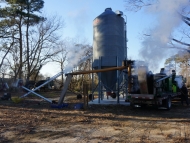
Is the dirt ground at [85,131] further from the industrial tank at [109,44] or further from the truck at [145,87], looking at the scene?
the industrial tank at [109,44]

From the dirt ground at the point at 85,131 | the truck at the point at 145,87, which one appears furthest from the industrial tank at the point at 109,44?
the dirt ground at the point at 85,131

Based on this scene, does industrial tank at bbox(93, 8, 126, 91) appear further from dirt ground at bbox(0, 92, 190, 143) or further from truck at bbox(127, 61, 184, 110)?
dirt ground at bbox(0, 92, 190, 143)

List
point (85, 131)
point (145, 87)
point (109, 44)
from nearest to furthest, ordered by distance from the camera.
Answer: point (85, 131) → point (145, 87) → point (109, 44)

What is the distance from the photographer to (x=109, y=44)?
17578 mm

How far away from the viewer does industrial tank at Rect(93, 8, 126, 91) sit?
17578 millimetres

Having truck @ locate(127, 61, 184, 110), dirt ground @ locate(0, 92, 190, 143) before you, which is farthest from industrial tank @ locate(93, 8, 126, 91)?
dirt ground @ locate(0, 92, 190, 143)

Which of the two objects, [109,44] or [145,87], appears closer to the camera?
[145,87]

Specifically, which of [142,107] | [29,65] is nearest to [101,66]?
[142,107]

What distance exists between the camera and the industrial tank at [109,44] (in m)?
17.6

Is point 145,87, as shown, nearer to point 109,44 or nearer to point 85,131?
point 109,44

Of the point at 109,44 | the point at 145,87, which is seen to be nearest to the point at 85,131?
the point at 145,87

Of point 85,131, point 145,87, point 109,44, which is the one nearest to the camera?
point 85,131

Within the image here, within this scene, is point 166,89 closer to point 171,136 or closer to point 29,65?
point 171,136

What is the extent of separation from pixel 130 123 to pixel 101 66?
810cm
